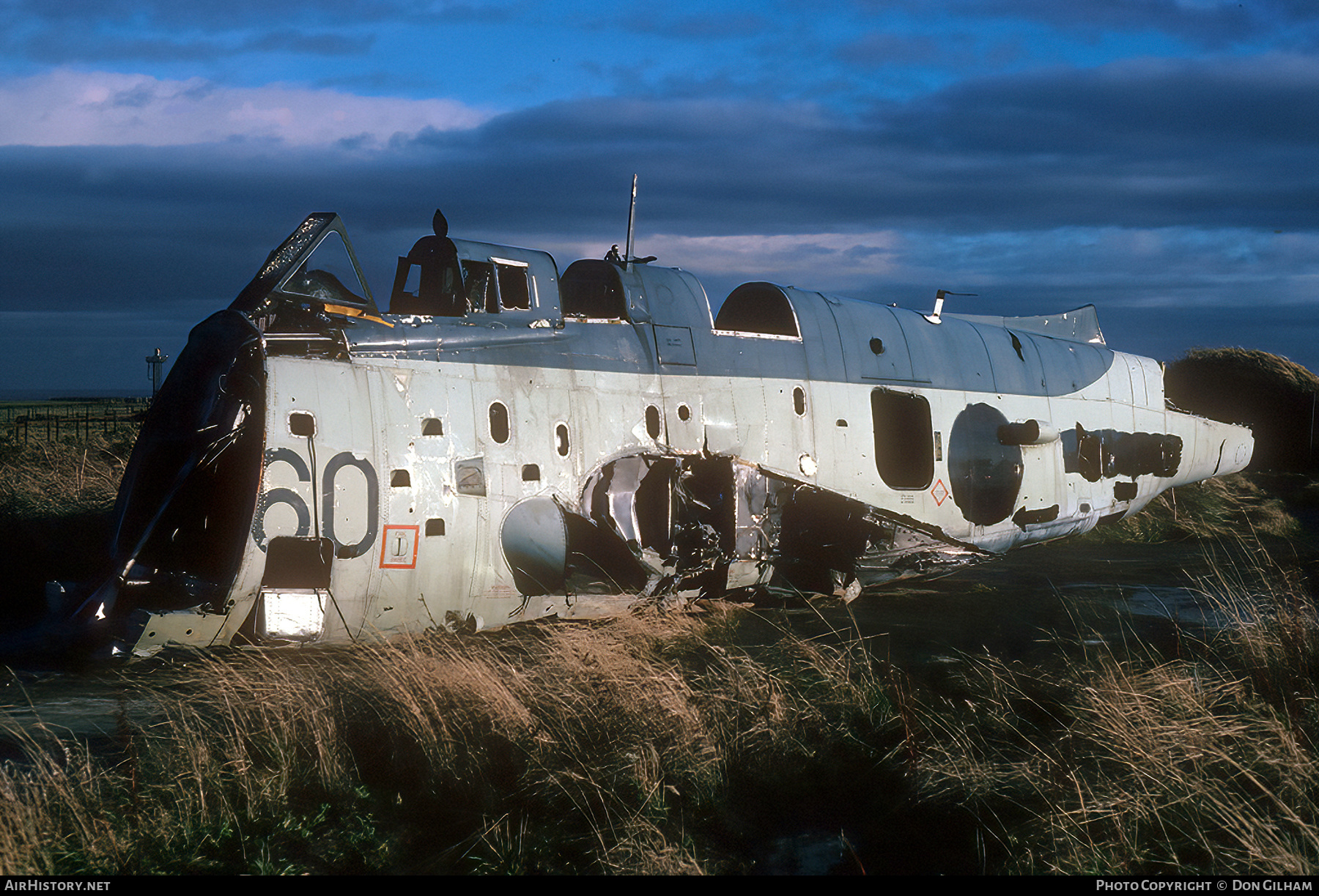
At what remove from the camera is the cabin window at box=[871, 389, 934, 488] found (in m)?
14.0

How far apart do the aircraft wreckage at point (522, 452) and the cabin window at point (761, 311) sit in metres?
0.04

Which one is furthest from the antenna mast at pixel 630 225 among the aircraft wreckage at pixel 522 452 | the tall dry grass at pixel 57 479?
the tall dry grass at pixel 57 479

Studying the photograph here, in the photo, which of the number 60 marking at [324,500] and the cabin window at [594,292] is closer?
the number 60 marking at [324,500]

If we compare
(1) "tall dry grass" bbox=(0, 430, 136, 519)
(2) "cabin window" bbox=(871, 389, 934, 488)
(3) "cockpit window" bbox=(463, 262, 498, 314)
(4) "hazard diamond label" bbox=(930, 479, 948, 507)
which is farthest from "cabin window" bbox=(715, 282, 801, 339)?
(1) "tall dry grass" bbox=(0, 430, 136, 519)

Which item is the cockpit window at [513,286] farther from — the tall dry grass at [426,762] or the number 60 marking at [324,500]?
the tall dry grass at [426,762]

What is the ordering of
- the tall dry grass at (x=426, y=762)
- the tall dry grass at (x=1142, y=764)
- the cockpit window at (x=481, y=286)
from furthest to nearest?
the cockpit window at (x=481, y=286) → the tall dry grass at (x=426, y=762) → the tall dry grass at (x=1142, y=764)

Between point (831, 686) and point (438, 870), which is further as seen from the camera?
point (831, 686)

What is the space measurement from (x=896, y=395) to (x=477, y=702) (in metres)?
8.66

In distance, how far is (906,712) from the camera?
8266 millimetres

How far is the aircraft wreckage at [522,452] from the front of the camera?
8.98 m

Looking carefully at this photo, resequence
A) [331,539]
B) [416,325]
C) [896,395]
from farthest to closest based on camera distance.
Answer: [896,395], [416,325], [331,539]

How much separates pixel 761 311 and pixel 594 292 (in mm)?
2821

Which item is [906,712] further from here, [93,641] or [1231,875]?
[93,641]

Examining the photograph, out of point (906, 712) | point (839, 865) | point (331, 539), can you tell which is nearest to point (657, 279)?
point (331, 539)
